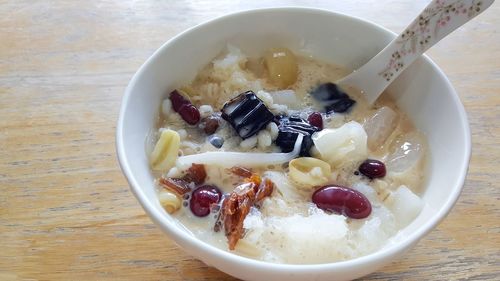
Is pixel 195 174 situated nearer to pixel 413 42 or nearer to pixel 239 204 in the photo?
pixel 239 204

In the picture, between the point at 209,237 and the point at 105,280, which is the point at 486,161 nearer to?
the point at 209,237

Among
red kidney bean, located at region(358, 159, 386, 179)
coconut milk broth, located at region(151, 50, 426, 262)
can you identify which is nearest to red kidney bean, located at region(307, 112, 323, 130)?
coconut milk broth, located at region(151, 50, 426, 262)

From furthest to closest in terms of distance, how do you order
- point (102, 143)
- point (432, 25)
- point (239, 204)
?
point (102, 143), point (432, 25), point (239, 204)

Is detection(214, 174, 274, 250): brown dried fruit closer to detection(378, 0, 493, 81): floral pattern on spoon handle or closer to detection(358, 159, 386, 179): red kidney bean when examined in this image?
detection(358, 159, 386, 179): red kidney bean

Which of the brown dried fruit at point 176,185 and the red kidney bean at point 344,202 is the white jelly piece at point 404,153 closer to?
the red kidney bean at point 344,202

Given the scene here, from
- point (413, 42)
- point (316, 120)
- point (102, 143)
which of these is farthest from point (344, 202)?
point (102, 143)

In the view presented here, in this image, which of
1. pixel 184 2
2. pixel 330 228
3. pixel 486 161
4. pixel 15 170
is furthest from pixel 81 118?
pixel 486 161

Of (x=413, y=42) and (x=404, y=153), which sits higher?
(x=413, y=42)
